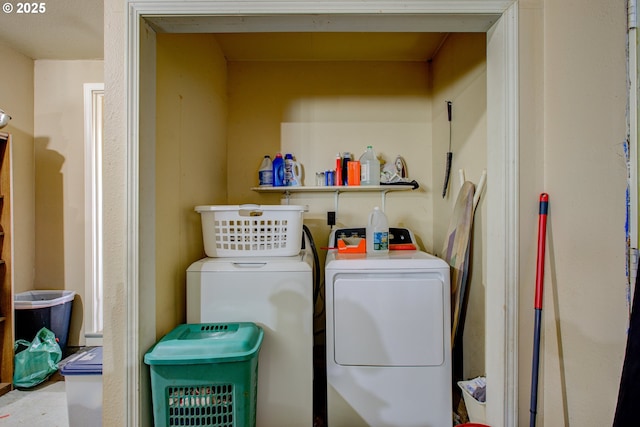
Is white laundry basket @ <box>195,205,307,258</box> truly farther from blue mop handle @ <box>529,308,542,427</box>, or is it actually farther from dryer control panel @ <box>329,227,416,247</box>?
blue mop handle @ <box>529,308,542,427</box>

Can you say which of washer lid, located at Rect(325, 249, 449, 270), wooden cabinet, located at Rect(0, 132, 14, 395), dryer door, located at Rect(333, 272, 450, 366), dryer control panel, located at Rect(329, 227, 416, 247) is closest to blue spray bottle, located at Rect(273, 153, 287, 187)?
dryer control panel, located at Rect(329, 227, 416, 247)

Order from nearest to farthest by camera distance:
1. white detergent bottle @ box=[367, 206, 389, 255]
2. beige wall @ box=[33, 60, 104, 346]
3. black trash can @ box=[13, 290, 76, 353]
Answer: white detergent bottle @ box=[367, 206, 389, 255] < black trash can @ box=[13, 290, 76, 353] < beige wall @ box=[33, 60, 104, 346]

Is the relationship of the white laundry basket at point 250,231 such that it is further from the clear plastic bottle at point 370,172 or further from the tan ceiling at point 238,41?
the tan ceiling at point 238,41

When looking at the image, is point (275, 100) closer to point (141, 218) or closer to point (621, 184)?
point (141, 218)

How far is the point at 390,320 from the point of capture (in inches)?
60.3

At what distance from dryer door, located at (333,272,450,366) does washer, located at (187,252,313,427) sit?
0.58 ft

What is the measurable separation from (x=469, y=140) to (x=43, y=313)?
322cm

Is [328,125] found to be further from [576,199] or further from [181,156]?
[576,199]

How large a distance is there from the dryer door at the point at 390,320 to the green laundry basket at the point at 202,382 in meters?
0.50

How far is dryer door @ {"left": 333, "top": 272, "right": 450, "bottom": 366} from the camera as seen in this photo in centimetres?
152

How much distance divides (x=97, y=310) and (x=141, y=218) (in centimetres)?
204

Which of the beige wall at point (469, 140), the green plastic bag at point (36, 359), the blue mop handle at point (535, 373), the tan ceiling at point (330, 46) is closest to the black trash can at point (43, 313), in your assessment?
the green plastic bag at point (36, 359)

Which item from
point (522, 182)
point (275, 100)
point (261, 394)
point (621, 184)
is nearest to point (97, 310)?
point (261, 394)

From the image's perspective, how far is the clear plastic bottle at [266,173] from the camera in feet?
7.62
